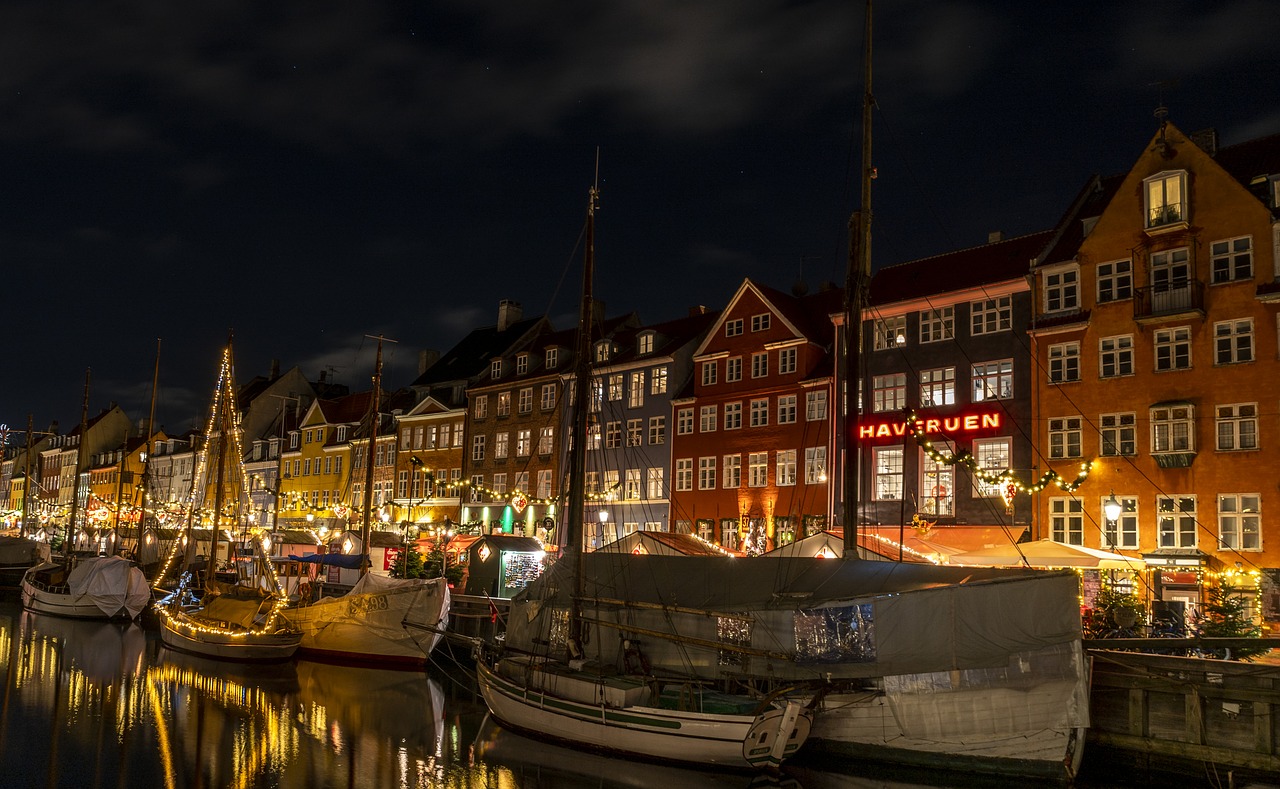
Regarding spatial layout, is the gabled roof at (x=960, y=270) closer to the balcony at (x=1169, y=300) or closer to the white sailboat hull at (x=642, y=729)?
the balcony at (x=1169, y=300)

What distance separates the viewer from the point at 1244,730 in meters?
20.2

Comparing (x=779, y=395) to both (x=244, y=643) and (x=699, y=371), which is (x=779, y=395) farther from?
(x=244, y=643)

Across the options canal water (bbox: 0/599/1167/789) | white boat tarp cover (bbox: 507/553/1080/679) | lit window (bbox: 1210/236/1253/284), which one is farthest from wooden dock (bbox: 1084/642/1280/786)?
lit window (bbox: 1210/236/1253/284)

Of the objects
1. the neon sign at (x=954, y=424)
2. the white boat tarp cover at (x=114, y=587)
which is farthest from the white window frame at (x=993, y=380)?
the white boat tarp cover at (x=114, y=587)

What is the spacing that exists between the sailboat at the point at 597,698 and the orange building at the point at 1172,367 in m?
16.2

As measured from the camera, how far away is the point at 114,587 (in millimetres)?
53688

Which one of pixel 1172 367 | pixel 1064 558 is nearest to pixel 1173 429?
pixel 1172 367

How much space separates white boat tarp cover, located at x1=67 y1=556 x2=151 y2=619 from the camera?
53.6m

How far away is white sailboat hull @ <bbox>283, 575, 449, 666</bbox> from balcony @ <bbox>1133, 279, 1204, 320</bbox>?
25.8m

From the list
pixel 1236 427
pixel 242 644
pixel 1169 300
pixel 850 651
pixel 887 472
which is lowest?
pixel 242 644

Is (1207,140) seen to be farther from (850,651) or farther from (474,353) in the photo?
(474,353)

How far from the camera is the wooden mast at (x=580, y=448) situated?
26234mm

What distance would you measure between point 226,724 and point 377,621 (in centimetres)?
1050

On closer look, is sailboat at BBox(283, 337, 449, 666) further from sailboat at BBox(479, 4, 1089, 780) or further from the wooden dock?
the wooden dock
